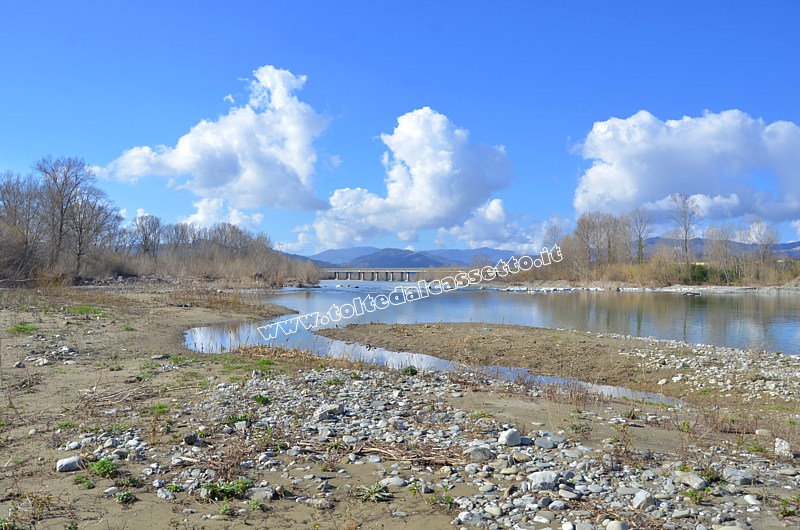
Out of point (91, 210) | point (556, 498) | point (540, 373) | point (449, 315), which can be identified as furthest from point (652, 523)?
point (91, 210)

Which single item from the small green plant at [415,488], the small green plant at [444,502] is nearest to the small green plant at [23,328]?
the small green plant at [415,488]

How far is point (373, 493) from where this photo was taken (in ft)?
19.9

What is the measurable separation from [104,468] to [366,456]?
3.56 metres

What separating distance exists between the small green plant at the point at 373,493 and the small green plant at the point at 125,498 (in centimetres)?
266

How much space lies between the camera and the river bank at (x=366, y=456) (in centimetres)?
562

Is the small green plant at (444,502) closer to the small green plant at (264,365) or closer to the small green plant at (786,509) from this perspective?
the small green plant at (786,509)

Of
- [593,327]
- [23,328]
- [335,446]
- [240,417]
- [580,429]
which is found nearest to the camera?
[335,446]

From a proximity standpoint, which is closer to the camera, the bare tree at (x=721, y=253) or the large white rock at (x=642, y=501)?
the large white rock at (x=642, y=501)

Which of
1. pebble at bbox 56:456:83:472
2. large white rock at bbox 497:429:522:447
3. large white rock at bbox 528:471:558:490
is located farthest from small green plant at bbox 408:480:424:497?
pebble at bbox 56:456:83:472

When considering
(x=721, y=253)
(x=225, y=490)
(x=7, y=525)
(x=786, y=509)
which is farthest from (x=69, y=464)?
(x=721, y=253)

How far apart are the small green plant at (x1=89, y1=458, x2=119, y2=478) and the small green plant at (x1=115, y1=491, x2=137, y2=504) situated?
78 centimetres

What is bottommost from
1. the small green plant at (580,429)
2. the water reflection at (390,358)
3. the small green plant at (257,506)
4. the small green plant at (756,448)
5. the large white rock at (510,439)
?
the water reflection at (390,358)

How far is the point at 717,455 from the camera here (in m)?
7.48

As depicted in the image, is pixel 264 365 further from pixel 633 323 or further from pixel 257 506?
pixel 633 323
